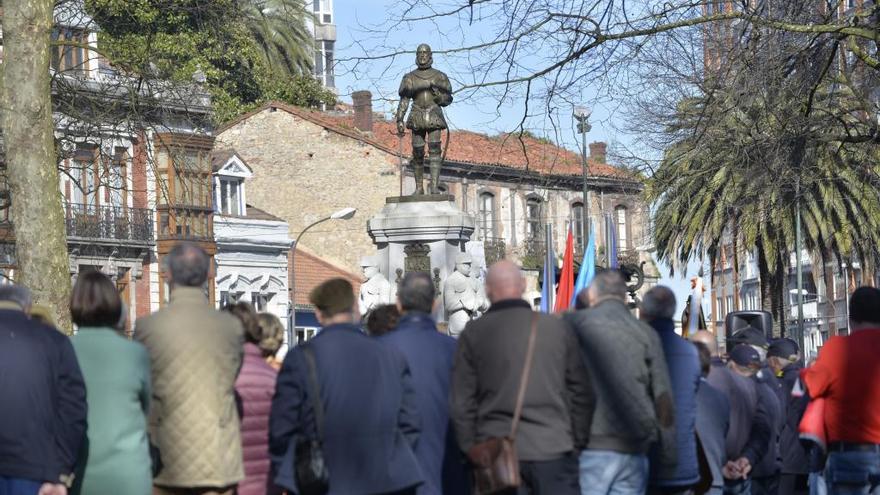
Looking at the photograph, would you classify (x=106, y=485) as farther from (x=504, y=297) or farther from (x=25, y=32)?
(x=25, y=32)

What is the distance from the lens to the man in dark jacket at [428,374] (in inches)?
420

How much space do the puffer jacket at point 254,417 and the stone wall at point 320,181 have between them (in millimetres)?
55585

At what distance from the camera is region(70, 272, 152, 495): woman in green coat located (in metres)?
A: 9.41

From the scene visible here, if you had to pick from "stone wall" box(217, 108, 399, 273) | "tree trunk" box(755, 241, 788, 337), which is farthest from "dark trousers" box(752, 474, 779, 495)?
"stone wall" box(217, 108, 399, 273)

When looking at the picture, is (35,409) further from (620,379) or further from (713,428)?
(713,428)

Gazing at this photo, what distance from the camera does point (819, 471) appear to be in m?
11.7

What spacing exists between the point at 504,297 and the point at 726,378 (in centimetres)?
382

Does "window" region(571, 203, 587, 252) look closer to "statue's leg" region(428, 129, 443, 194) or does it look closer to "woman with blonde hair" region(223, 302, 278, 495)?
"statue's leg" region(428, 129, 443, 194)

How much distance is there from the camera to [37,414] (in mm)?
9336

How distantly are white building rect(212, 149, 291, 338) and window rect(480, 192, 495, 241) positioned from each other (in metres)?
12.4

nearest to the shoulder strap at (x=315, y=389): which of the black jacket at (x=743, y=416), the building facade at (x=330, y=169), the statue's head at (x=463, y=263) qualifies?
the black jacket at (x=743, y=416)

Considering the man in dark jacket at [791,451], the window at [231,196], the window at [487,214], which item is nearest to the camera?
the man in dark jacket at [791,451]

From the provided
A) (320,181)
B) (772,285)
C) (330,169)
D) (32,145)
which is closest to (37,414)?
(32,145)

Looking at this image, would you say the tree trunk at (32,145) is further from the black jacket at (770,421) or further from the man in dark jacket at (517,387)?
the man in dark jacket at (517,387)
